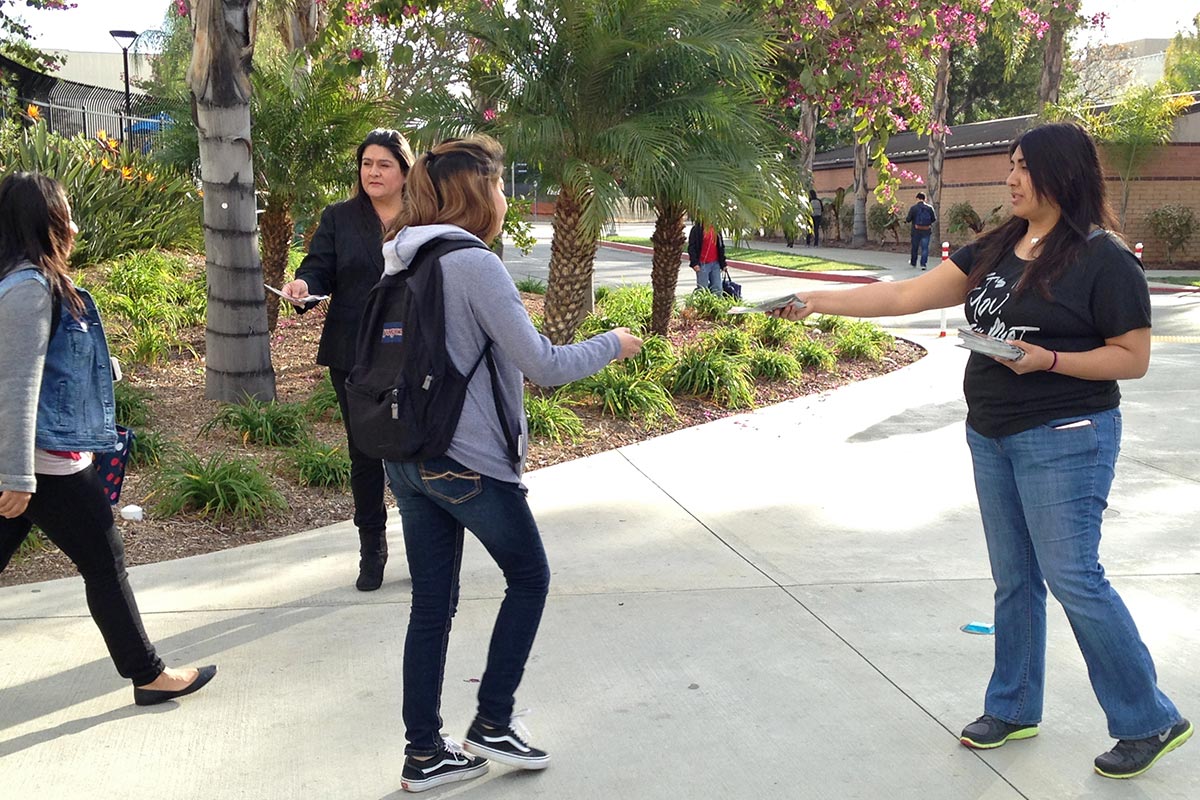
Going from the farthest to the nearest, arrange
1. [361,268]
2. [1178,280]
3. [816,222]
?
1. [816,222]
2. [1178,280]
3. [361,268]

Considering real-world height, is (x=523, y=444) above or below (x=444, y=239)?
below

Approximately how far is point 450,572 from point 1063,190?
2.03m

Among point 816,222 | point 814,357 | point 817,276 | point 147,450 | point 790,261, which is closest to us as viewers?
point 147,450

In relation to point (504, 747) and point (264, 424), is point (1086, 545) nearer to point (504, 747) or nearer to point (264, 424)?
point (504, 747)

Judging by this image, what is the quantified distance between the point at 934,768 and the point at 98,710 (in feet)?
8.67

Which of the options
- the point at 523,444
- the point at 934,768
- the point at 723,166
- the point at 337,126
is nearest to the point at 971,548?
the point at 934,768

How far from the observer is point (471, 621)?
4.73m

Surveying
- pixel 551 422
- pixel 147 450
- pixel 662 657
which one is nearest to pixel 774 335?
pixel 551 422

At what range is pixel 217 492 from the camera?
6.07 m

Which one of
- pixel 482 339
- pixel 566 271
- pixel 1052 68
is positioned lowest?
pixel 566 271

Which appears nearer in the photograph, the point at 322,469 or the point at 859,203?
the point at 322,469

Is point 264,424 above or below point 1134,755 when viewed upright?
above

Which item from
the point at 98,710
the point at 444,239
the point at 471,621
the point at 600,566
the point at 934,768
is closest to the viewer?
the point at 444,239

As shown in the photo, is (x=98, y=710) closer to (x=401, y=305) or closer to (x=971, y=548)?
(x=401, y=305)
